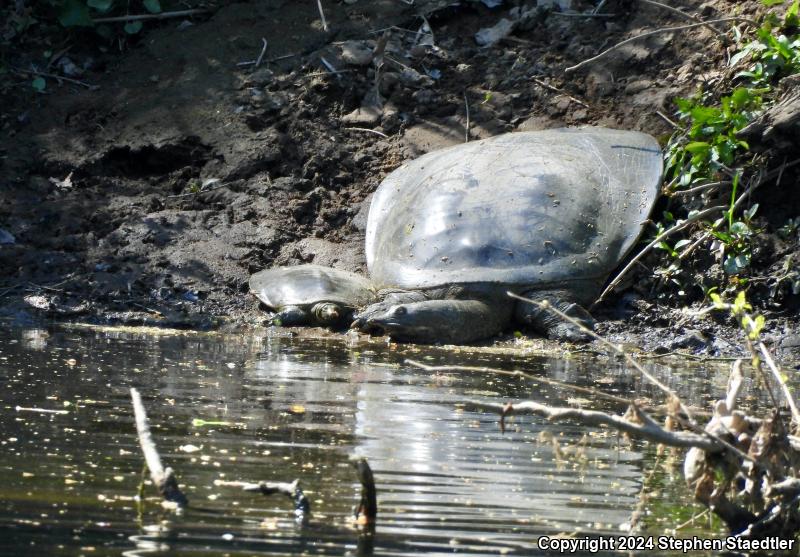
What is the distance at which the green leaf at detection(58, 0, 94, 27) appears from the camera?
12.0 meters

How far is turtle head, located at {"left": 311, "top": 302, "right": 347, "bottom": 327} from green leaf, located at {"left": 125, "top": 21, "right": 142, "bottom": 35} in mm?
5131

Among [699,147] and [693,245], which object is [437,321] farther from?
[699,147]

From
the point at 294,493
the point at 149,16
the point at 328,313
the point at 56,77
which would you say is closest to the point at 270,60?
the point at 149,16

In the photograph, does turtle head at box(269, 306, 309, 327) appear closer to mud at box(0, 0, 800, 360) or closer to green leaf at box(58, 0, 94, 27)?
mud at box(0, 0, 800, 360)

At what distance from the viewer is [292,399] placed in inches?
204

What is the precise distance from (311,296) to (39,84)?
191 inches

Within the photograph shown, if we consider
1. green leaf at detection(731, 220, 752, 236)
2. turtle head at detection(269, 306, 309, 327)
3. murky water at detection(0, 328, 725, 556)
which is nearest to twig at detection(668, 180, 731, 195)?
green leaf at detection(731, 220, 752, 236)

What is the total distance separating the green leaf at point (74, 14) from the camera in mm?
12016

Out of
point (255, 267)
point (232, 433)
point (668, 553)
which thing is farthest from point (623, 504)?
point (255, 267)

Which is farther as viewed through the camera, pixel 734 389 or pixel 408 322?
pixel 408 322

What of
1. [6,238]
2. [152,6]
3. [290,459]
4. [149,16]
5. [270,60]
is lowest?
[290,459]

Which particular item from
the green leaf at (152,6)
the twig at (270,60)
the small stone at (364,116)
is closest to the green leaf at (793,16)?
the small stone at (364,116)

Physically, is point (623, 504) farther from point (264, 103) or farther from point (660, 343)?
point (264, 103)

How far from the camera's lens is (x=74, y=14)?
12.0 m
